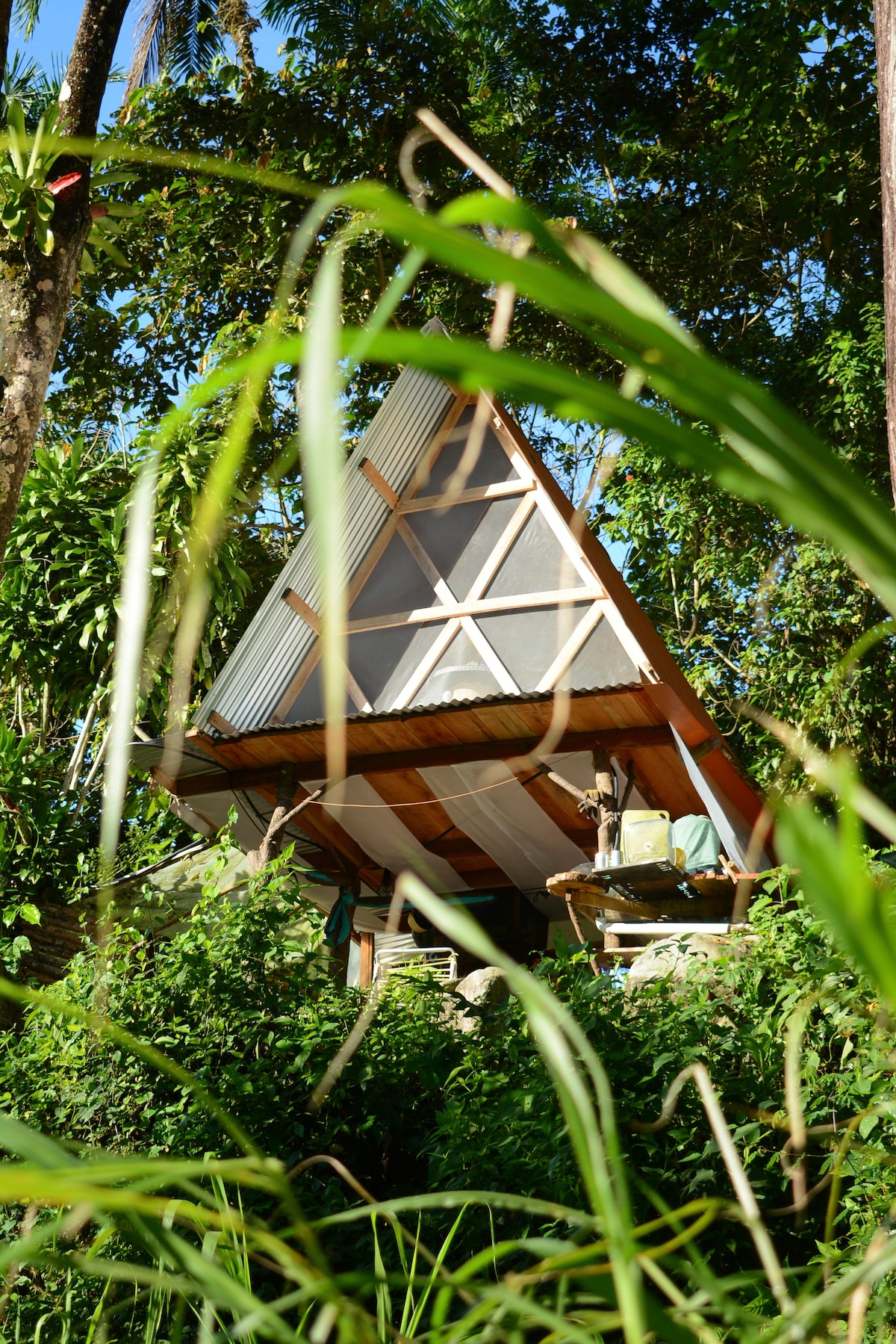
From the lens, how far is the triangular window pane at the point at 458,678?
719 centimetres

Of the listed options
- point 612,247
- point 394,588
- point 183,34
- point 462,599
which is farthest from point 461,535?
point 183,34

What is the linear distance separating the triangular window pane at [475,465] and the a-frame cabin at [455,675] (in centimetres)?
2

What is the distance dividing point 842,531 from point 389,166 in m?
12.9

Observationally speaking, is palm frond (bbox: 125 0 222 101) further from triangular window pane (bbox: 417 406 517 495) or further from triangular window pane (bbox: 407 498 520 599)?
triangular window pane (bbox: 407 498 520 599)

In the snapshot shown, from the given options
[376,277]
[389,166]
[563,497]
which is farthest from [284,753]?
[389,166]

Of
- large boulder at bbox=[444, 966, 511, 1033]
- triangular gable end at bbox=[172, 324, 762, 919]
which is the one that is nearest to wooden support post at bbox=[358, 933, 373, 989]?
triangular gable end at bbox=[172, 324, 762, 919]

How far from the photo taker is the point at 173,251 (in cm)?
1261

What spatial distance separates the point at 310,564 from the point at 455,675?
1.18m

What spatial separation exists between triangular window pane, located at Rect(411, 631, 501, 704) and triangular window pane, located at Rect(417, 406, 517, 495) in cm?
109

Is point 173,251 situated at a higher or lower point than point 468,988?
higher

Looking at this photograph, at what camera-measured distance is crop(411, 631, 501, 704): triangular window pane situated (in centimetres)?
719

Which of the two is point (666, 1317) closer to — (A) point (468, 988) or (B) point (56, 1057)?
(B) point (56, 1057)

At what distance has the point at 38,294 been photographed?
377cm

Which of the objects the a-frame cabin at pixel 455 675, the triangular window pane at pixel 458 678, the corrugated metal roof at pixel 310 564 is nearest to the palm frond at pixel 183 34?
the corrugated metal roof at pixel 310 564
